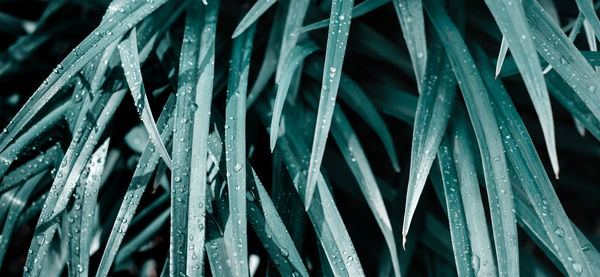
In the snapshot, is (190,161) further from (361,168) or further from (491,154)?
(491,154)

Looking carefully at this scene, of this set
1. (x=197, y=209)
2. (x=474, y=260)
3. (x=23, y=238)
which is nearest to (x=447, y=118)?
(x=474, y=260)

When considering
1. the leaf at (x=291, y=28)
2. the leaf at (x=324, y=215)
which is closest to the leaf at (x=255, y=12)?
the leaf at (x=291, y=28)

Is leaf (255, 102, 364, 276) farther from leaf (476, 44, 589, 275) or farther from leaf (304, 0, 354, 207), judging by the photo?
leaf (476, 44, 589, 275)

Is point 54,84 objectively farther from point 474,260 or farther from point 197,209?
point 474,260

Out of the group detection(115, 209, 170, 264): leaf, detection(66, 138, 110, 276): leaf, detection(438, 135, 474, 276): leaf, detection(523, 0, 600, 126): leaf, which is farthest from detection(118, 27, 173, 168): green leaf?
detection(523, 0, 600, 126): leaf

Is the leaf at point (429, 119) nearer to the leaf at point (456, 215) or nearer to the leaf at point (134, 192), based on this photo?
the leaf at point (456, 215)

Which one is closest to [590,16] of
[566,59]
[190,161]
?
[566,59]
